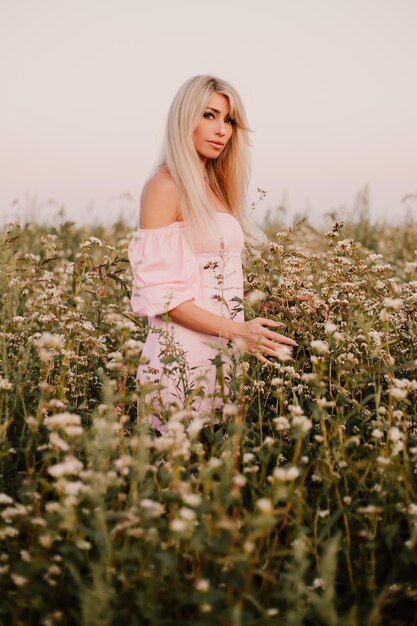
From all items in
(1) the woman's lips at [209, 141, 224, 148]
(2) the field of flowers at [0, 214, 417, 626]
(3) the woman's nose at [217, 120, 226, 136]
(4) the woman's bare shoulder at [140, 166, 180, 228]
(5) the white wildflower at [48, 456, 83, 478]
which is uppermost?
(3) the woman's nose at [217, 120, 226, 136]

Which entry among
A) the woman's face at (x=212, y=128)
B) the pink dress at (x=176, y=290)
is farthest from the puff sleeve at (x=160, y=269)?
the woman's face at (x=212, y=128)

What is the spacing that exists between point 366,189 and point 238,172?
5.28 meters

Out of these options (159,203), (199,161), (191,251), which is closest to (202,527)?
(191,251)

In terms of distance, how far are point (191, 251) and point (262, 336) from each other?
2.81 ft

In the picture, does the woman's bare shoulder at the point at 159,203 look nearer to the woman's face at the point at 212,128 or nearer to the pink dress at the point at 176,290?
the pink dress at the point at 176,290

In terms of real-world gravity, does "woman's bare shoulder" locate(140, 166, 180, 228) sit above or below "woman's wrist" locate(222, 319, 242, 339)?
above

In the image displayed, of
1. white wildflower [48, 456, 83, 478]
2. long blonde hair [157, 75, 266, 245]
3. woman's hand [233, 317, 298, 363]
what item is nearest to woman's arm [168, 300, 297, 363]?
woman's hand [233, 317, 298, 363]

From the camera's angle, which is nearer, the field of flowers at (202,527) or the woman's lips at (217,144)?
the field of flowers at (202,527)

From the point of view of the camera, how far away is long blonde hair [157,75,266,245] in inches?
152

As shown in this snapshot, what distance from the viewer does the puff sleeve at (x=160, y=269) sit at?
12.1 ft

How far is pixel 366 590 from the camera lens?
2381 millimetres

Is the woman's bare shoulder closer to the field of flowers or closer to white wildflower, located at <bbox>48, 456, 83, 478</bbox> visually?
the field of flowers

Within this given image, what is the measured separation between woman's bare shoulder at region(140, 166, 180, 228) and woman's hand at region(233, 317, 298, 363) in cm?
76

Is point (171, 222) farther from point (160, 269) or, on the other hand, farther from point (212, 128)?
point (212, 128)
